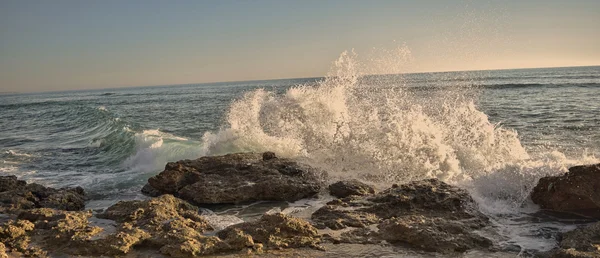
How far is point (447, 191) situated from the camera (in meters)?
6.62

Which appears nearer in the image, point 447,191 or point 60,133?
point 447,191

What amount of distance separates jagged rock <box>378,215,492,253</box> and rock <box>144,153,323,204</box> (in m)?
2.52

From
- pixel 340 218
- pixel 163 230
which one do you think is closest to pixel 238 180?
pixel 163 230

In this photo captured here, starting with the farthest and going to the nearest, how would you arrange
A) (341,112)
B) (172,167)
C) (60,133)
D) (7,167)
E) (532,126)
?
(60,133) → (532,126) → (7,167) → (341,112) → (172,167)

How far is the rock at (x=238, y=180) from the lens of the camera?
763 centimetres

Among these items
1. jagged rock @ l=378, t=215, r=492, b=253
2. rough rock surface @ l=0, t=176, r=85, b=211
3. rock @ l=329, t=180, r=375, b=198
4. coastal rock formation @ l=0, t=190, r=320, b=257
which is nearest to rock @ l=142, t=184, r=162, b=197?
rough rock surface @ l=0, t=176, r=85, b=211

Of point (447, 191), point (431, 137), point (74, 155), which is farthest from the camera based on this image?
point (74, 155)

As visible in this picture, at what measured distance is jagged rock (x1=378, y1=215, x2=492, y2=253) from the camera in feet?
16.6

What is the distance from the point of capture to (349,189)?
742cm

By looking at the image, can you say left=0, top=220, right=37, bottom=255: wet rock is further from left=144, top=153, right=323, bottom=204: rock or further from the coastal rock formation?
left=144, top=153, right=323, bottom=204: rock

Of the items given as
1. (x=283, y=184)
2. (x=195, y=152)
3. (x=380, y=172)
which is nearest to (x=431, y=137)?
(x=380, y=172)

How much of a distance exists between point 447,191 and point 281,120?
20.9ft

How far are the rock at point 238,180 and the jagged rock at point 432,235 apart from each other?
252 cm

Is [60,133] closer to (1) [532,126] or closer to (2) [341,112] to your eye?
(2) [341,112]
